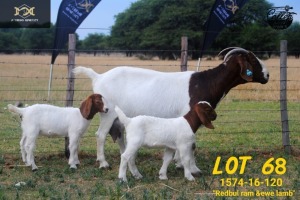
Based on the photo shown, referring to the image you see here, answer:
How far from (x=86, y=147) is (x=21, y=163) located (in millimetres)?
1776

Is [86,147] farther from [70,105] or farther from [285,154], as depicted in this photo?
[285,154]

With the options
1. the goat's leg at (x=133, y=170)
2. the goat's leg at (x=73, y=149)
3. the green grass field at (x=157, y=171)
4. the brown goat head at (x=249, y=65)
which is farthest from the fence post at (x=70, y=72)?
the brown goat head at (x=249, y=65)

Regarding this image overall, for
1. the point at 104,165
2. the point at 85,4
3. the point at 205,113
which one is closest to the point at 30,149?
the point at 104,165

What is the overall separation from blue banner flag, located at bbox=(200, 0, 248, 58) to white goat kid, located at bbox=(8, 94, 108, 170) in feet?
10.6

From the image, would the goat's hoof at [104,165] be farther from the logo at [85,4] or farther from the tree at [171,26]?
the tree at [171,26]

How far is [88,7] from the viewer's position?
9.56 metres

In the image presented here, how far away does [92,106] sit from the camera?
7918mm

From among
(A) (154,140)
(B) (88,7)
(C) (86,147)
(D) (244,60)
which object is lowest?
(C) (86,147)

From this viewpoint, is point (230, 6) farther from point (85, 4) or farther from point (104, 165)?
point (104, 165)

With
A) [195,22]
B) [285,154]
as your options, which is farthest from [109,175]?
[195,22]

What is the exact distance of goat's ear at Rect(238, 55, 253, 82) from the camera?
8.30m

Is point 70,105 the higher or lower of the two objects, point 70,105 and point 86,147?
the higher

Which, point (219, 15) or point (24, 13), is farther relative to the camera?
point (219, 15)

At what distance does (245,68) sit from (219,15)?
2.44 metres
